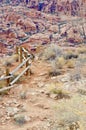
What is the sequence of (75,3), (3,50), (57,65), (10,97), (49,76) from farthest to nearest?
(75,3), (3,50), (57,65), (49,76), (10,97)

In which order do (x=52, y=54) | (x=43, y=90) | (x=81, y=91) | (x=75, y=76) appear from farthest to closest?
1. (x=52, y=54)
2. (x=75, y=76)
3. (x=43, y=90)
4. (x=81, y=91)

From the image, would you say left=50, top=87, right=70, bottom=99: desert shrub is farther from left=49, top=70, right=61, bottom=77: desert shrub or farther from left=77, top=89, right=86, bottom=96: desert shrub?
left=49, top=70, right=61, bottom=77: desert shrub

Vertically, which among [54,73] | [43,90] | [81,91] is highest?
[81,91]

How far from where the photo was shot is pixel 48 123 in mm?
7020

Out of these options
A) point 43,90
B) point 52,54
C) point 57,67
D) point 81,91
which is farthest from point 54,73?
point 52,54

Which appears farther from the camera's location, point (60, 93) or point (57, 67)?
point (57, 67)

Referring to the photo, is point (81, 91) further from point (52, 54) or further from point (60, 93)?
point (52, 54)

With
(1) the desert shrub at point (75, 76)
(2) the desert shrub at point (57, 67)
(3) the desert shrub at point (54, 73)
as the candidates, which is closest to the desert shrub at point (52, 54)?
(2) the desert shrub at point (57, 67)

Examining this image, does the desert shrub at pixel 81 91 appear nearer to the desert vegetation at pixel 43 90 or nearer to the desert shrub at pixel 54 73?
the desert vegetation at pixel 43 90

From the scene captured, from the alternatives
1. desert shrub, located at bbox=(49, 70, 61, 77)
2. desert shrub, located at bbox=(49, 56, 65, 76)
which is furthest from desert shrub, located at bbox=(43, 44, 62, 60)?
desert shrub, located at bbox=(49, 70, 61, 77)

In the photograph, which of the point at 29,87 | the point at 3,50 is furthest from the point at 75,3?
the point at 29,87

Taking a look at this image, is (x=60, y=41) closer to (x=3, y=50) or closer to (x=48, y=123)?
(x=3, y=50)

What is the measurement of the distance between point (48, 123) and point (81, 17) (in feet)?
97.3

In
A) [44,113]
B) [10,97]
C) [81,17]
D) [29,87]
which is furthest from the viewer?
[81,17]
